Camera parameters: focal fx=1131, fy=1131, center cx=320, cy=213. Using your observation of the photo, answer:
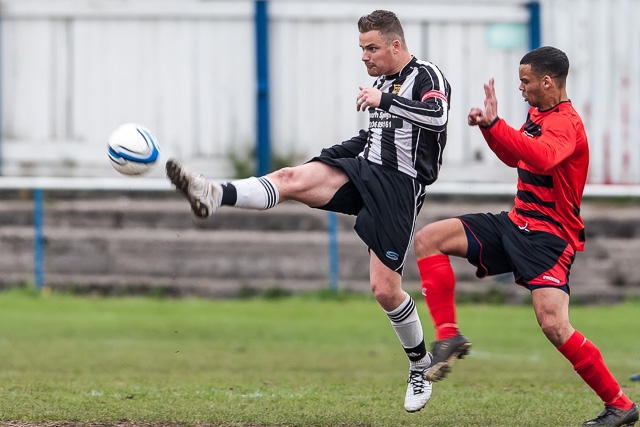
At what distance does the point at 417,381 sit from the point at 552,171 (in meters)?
1.64

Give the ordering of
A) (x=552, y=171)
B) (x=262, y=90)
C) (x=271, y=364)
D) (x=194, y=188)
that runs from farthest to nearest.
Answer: (x=262, y=90) → (x=271, y=364) → (x=552, y=171) → (x=194, y=188)

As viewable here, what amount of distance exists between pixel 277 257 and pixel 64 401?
786 centimetres

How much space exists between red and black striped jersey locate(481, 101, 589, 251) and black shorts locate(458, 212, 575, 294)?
0.23ft

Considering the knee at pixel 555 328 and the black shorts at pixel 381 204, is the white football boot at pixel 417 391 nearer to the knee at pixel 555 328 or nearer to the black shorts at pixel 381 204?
the black shorts at pixel 381 204

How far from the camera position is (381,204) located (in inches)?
291

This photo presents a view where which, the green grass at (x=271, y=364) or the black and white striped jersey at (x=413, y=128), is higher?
the black and white striped jersey at (x=413, y=128)

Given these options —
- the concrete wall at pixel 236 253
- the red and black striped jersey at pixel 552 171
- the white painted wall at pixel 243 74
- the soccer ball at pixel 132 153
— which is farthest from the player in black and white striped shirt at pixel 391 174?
the white painted wall at pixel 243 74

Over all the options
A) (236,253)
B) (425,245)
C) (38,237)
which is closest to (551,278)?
(425,245)

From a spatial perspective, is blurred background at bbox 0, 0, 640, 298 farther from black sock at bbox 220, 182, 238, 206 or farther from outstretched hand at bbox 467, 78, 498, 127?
outstretched hand at bbox 467, 78, 498, 127

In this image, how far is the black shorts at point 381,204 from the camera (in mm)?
7383

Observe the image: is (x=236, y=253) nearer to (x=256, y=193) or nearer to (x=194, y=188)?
(x=256, y=193)

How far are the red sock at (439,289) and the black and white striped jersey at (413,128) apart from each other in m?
0.57

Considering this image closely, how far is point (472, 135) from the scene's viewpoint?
16906mm

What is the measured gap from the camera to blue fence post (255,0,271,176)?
16812 mm
